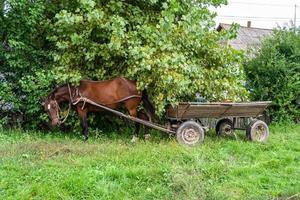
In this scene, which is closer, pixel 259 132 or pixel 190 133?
pixel 190 133

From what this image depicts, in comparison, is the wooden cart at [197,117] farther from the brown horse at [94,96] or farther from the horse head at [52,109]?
the horse head at [52,109]

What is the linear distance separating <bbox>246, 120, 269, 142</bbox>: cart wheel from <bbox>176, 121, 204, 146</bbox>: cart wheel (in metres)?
1.27

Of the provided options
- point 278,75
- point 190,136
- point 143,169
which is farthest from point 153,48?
point 278,75

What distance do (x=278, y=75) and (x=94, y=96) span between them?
246 inches

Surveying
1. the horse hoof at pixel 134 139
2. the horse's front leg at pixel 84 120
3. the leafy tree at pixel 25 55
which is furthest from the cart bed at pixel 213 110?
the leafy tree at pixel 25 55

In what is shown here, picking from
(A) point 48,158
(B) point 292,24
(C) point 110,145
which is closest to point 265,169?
(C) point 110,145

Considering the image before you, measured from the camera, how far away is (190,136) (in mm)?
8094

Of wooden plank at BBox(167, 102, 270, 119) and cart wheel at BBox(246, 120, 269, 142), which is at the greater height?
wooden plank at BBox(167, 102, 270, 119)

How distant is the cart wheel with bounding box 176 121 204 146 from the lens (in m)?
8.02

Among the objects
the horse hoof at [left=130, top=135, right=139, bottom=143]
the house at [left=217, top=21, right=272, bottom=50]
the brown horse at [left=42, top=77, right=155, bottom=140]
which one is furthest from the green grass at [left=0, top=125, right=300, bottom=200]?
the house at [left=217, top=21, right=272, bottom=50]

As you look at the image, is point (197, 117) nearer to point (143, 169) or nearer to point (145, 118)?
point (145, 118)

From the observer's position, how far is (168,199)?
534 cm

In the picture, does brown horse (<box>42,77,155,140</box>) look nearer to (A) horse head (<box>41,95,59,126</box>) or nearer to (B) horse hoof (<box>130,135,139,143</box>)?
(A) horse head (<box>41,95,59,126</box>)

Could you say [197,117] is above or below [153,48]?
below
